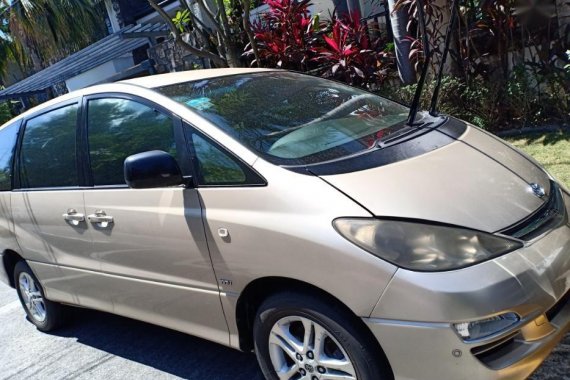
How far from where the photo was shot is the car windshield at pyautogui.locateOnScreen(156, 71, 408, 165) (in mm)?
2951

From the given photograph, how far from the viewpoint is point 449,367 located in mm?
2209

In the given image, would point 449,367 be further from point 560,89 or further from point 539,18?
point 539,18

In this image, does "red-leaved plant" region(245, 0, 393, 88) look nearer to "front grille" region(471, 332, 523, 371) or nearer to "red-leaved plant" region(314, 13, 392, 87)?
"red-leaved plant" region(314, 13, 392, 87)

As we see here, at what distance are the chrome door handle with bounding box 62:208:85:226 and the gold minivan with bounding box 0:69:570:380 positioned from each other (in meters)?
0.01

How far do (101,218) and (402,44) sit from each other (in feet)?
17.4

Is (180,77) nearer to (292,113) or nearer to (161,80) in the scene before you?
(161,80)

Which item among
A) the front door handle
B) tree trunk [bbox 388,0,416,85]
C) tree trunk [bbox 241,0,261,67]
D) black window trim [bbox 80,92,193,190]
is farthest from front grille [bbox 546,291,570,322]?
tree trunk [bbox 241,0,261,67]

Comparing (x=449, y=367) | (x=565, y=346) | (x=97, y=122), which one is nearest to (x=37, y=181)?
(x=97, y=122)

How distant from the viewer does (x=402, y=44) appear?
7535 millimetres

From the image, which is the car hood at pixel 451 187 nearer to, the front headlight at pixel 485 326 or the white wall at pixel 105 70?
the front headlight at pixel 485 326

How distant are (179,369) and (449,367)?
2.03m

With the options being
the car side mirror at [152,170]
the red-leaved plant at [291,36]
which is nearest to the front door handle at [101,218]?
the car side mirror at [152,170]

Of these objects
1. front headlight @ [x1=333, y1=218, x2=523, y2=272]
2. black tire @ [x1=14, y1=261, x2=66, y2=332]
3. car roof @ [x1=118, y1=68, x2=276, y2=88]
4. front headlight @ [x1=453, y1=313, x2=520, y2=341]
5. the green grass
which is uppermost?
car roof @ [x1=118, y1=68, x2=276, y2=88]

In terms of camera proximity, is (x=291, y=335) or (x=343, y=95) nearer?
(x=291, y=335)
